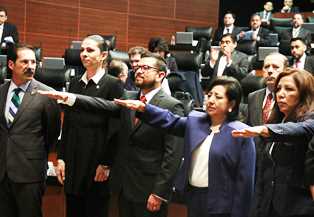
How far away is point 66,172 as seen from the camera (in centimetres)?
310

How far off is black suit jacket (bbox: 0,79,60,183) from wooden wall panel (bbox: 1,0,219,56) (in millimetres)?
6462

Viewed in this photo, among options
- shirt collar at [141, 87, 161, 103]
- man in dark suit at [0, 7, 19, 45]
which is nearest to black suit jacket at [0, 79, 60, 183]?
shirt collar at [141, 87, 161, 103]

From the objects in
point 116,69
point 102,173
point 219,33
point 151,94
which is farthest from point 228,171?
point 219,33

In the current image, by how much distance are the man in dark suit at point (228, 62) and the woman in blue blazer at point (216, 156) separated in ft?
11.5

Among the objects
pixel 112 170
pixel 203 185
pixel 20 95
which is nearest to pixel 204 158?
Result: pixel 203 185

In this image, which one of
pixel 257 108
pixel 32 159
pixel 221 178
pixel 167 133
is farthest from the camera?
pixel 257 108

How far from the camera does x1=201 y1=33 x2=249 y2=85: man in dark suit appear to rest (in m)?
6.16

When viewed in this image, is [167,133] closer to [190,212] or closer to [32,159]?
[190,212]

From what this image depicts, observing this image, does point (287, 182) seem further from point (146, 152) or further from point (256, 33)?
point (256, 33)

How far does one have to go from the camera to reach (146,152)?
113 inches

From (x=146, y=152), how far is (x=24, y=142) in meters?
0.65

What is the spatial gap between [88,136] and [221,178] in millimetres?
896

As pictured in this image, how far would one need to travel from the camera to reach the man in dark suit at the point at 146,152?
9.21 ft

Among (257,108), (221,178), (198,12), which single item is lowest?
(221,178)
